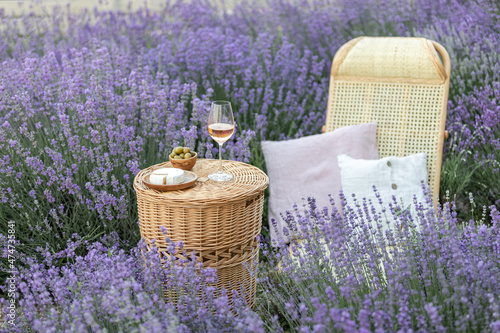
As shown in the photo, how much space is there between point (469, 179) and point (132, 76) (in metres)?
2.15

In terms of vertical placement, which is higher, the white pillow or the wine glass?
the wine glass

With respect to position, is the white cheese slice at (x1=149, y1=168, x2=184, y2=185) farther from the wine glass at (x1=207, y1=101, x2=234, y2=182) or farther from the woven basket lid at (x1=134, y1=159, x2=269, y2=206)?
the wine glass at (x1=207, y1=101, x2=234, y2=182)

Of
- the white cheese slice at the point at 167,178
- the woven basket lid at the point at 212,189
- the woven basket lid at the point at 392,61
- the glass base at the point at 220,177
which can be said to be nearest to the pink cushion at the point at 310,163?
Answer: the woven basket lid at the point at 392,61

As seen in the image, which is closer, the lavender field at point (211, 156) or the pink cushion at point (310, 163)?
the lavender field at point (211, 156)

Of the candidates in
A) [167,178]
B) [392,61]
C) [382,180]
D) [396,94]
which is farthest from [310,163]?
[167,178]

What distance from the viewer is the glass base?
2.33 meters

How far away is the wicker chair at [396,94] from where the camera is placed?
125 inches

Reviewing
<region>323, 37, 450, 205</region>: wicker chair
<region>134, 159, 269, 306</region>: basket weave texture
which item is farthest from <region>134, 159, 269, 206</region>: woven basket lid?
<region>323, 37, 450, 205</region>: wicker chair

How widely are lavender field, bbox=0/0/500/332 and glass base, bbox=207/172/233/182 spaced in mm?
360

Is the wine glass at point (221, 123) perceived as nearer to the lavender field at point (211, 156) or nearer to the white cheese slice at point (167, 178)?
the white cheese slice at point (167, 178)

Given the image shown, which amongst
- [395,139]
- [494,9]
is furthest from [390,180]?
[494,9]

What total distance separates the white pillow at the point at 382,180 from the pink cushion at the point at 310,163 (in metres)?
0.10

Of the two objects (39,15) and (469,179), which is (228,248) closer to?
(469,179)

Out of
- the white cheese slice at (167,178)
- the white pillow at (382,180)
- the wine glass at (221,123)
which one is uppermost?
the wine glass at (221,123)
